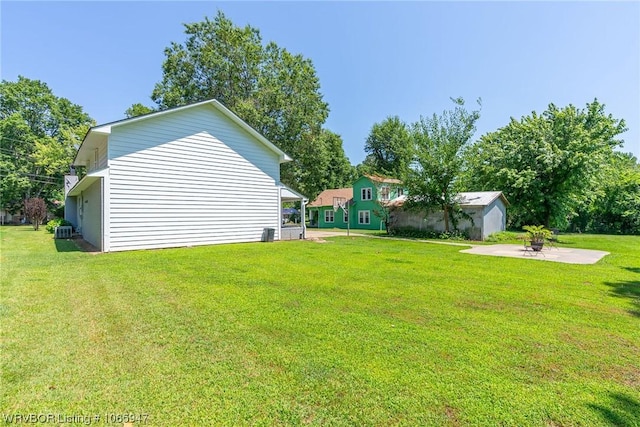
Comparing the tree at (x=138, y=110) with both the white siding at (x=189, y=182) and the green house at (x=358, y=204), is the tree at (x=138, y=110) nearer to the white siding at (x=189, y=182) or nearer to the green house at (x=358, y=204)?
the white siding at (x=189, y=182)

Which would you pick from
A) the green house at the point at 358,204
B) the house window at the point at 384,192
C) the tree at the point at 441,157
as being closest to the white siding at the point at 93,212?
the green house at the point at 358,204

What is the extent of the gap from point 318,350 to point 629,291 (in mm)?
7707

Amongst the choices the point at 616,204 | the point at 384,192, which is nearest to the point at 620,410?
the point at 384,192

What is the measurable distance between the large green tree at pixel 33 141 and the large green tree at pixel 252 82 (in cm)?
1656

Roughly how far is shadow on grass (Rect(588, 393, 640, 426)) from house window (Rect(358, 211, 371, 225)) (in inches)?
1127

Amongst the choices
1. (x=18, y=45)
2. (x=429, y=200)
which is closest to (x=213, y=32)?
(x=18, y=45)

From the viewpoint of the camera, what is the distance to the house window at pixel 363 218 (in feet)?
103

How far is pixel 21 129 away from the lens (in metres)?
33.9

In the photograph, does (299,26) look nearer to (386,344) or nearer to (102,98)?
(102,98)

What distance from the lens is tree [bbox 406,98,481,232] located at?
2052 centimetres

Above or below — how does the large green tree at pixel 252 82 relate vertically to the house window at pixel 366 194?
above

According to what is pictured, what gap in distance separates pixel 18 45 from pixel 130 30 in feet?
16.9

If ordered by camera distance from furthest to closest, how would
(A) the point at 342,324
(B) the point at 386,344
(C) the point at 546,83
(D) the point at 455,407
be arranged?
1. (C) the point at 546,83
2. (A) the point at 342,324
3. (B) the point at 386,344
4. (D) the point at 455,407

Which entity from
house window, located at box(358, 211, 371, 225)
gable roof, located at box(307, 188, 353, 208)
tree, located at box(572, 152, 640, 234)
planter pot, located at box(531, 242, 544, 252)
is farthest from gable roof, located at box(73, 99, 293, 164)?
tree, located at box(572, 152, 640, 234)
